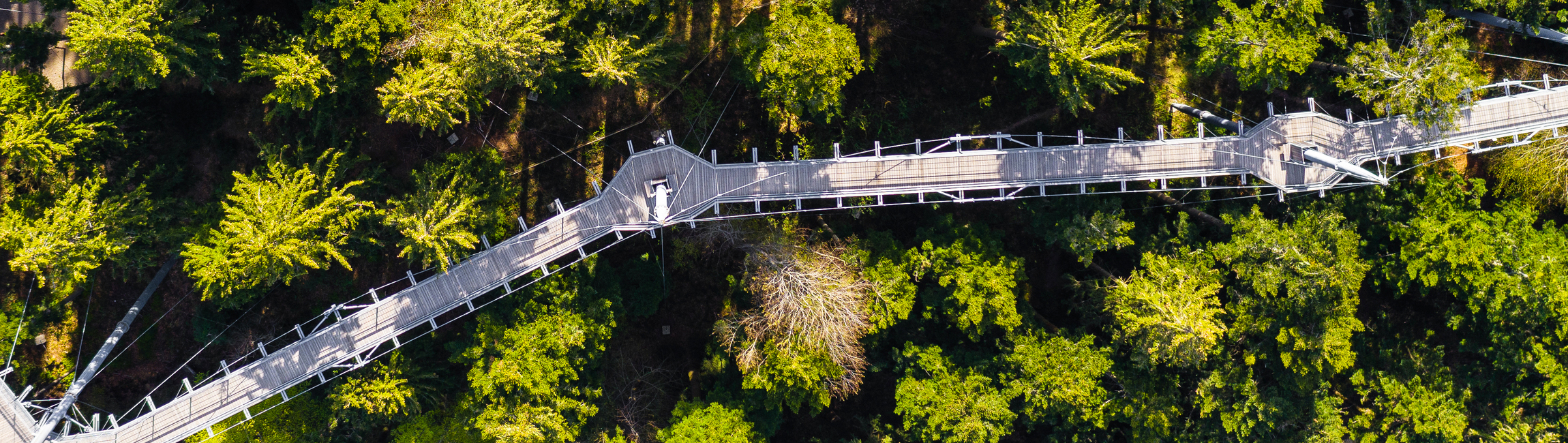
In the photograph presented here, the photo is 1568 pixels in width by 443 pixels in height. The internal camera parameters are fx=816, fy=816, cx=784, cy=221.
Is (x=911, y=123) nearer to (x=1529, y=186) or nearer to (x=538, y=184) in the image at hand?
(x=538, y=184)

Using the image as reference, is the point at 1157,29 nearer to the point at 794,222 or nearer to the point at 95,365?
the point at 794,222

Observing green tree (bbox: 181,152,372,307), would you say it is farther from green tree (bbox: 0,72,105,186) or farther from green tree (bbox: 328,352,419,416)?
green tree (bbox: 0,72,105,186)

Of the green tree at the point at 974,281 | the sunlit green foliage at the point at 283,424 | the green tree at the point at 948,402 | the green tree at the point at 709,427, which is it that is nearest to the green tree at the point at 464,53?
the sunlit green foliage at the point at 283,424

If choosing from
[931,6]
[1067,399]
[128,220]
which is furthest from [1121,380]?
[128,220]

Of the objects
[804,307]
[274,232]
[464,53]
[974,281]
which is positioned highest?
[464,53]

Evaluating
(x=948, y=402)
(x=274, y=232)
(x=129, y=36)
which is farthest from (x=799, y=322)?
(x=129, y=36)

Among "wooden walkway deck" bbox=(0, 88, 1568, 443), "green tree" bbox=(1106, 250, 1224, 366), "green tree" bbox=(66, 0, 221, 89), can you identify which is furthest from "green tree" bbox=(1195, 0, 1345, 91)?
"green tree" bbox=(66, 0, 221, 89)
